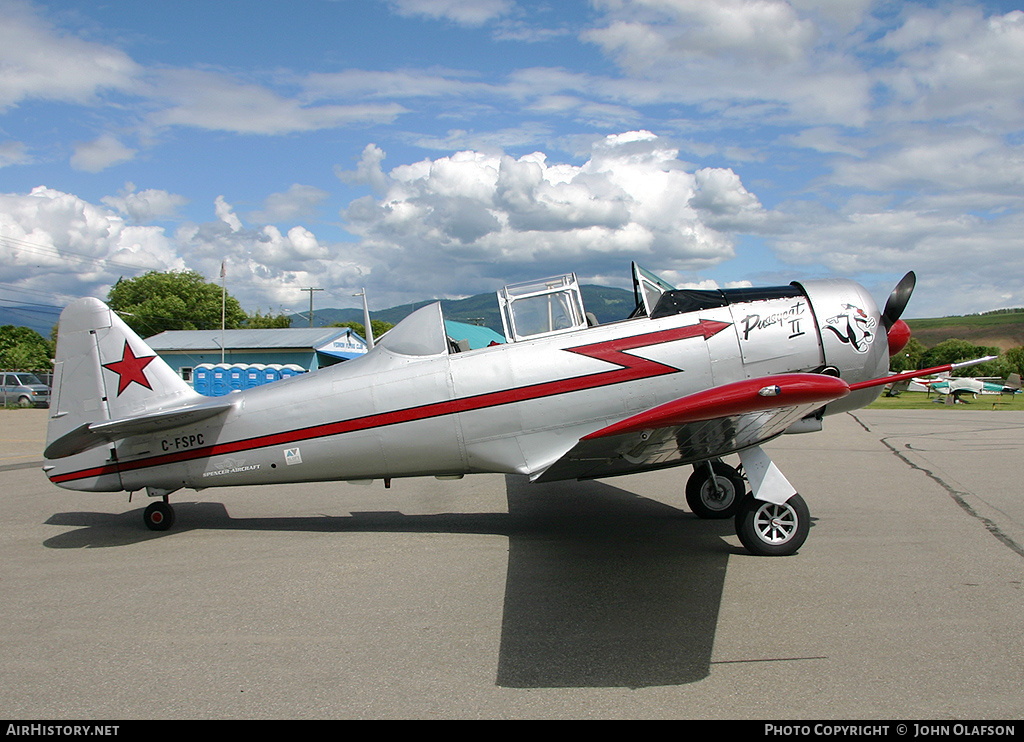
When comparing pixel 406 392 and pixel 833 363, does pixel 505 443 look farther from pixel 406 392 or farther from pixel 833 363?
pixel 833 363

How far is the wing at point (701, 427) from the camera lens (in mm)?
3711

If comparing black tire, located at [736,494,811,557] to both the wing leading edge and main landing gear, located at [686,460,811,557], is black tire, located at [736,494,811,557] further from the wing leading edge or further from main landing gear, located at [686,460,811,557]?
the wing leading edge

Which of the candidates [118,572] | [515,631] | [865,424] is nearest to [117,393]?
[118,572]

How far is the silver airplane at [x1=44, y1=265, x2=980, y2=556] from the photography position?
5.62m

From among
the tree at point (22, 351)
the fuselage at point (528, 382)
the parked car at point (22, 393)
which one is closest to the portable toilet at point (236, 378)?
the parked car at point (22, 393)

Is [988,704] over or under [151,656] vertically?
under

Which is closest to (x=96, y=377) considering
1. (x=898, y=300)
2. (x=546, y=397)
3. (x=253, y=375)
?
(x=546, y=397)

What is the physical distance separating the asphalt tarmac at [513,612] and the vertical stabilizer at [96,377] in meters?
1.27

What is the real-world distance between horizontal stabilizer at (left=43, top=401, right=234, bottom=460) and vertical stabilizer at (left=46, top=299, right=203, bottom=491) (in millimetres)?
480

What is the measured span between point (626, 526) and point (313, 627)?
11.6 feet

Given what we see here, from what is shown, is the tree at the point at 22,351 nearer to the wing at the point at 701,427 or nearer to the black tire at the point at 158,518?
the black tire at the point at 158,518

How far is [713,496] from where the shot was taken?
698 cm

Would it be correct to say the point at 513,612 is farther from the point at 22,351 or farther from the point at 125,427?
the point at 22,351
